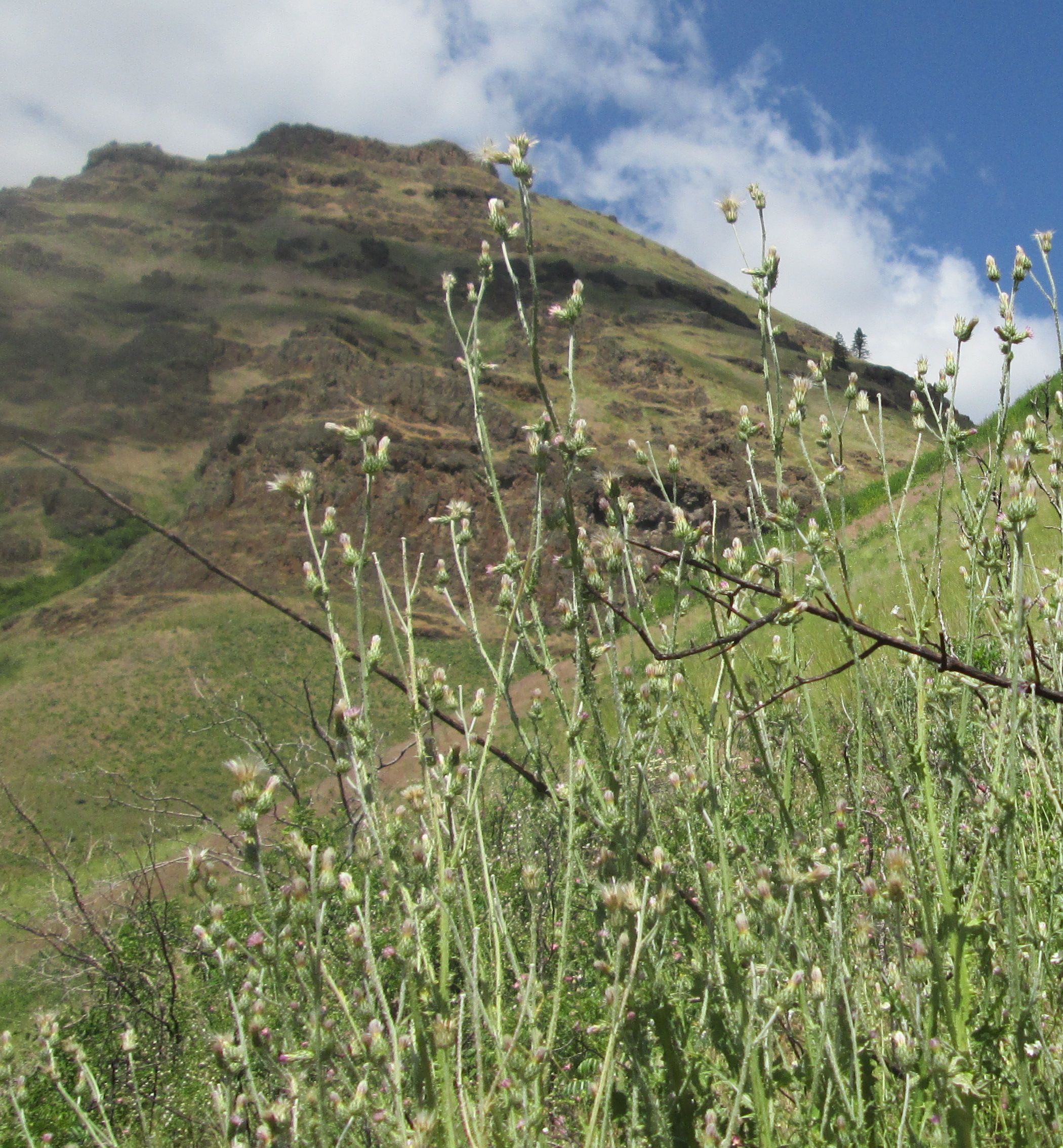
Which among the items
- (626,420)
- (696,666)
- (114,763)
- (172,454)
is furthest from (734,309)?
(696,666)

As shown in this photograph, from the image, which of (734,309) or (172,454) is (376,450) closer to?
(172,454)

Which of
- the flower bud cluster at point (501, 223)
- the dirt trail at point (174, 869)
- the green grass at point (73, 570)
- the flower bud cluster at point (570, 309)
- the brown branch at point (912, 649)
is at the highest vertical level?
the flower bud cluster at point (501, 223)

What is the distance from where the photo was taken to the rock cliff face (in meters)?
38.0

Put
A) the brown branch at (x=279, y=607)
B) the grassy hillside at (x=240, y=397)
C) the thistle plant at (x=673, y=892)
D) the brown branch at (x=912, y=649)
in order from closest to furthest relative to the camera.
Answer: the thistle plant at (x=673, y=892)
the brown branch at (x=912, y=649)
the brown branch at (x=279, y=607)
the grassy hillside at (x=240, y=397)

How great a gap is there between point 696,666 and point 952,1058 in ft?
17.3

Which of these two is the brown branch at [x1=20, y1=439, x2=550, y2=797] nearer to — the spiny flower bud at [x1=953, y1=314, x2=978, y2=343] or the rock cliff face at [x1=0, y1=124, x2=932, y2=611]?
the spiny flower bud at [x1=953, y1=314, x2=978, y2=343]

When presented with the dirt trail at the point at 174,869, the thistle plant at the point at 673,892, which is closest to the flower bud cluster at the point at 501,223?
the thistle plant at the point at 673,892

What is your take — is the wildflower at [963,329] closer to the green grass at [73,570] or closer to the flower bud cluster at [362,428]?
the flower bud cluster at [362,428]

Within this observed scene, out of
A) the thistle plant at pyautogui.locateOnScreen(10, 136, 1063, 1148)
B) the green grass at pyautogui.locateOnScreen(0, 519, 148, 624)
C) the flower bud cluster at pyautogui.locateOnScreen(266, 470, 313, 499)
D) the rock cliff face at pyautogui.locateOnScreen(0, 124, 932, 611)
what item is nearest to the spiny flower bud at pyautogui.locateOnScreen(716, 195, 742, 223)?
the thistle plant at pyautogui.locateOnScreen(10, 136, 1063, 1148)

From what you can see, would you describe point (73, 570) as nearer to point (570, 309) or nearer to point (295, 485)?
point (295, 485)

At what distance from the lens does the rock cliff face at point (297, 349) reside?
38.0 meters

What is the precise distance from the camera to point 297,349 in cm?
5256

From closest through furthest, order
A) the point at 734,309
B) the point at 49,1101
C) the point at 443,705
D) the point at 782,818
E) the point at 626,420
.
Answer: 1. the point at 782,818
2. the point at 443,705
3. the point at 49,1101
4. the point at 626,420
5. the point at 734,309

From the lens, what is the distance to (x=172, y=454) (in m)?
56.3
